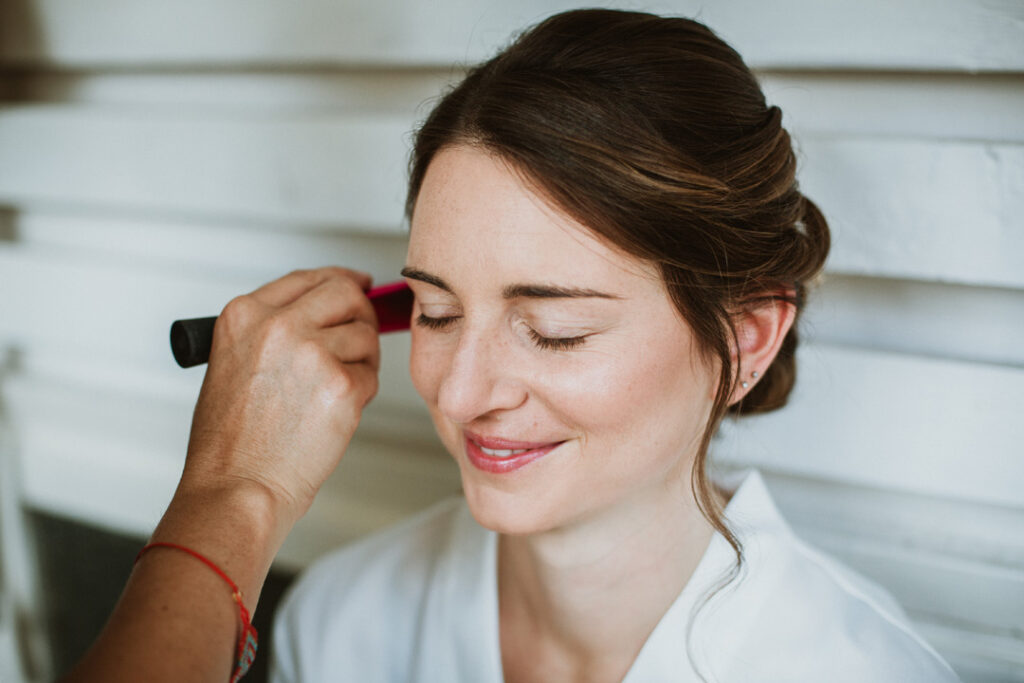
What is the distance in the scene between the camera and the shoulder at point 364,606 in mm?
1361

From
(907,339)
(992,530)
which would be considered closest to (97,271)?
(907,339)

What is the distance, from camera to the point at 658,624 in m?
1.14

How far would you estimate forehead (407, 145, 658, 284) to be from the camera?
920 mm

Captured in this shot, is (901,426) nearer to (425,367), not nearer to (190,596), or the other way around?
(425,367)

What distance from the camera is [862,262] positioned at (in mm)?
1278

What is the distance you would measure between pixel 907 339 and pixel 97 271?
1867 mm

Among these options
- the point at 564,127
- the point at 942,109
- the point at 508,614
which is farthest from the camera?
the point at 508,614

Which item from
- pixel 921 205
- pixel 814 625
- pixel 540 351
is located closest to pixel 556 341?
pixel 540 351

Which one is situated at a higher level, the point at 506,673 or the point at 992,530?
the point at 992,530

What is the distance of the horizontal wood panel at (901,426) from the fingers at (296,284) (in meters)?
0.71

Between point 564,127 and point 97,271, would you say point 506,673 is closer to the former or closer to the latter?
point 564,127

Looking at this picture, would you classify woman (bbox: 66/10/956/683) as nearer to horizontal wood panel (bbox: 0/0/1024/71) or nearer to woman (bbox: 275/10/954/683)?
woman (bbox: 275/10/954/683)

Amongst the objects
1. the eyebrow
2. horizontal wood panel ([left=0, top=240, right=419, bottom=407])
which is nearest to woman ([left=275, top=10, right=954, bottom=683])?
the eyebrow

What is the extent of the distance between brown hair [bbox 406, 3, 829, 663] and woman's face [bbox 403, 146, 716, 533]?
3cm
